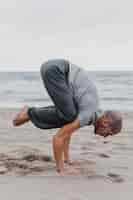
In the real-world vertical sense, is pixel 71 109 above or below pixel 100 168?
above

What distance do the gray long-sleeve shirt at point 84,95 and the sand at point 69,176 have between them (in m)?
0.57

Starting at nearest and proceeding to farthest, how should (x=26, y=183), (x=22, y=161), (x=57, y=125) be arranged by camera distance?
(x=26, y=183) < (x=57, y=125) < (x=22, y=161)

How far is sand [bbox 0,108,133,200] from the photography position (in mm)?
4000

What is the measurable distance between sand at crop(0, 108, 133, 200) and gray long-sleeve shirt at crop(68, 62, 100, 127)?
57 cm

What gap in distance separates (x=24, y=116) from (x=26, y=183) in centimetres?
72

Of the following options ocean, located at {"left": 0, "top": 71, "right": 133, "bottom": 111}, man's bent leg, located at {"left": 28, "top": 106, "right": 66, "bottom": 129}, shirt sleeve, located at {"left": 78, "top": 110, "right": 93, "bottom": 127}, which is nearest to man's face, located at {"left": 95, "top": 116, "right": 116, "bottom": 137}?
shirt sleeve, located at {"left": 78, "top": 110, "right": 93, "bottom": 127}

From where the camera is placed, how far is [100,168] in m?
4.84

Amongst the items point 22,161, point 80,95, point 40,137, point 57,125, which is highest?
point 80,95

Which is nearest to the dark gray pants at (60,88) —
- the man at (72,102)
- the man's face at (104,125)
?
the man at (72,102)

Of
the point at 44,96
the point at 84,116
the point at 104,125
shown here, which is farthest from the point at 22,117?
the point at 44,96

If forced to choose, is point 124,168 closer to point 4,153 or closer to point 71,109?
point 71,109

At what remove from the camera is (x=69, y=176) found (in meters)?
4.48

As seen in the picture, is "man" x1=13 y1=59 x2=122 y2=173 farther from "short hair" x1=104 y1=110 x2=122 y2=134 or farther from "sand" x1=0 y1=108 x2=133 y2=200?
"sand" x1=0 y1=108 x2=133 y2=200

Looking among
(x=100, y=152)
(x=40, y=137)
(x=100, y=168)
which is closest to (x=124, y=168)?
(x=100, y=168)
